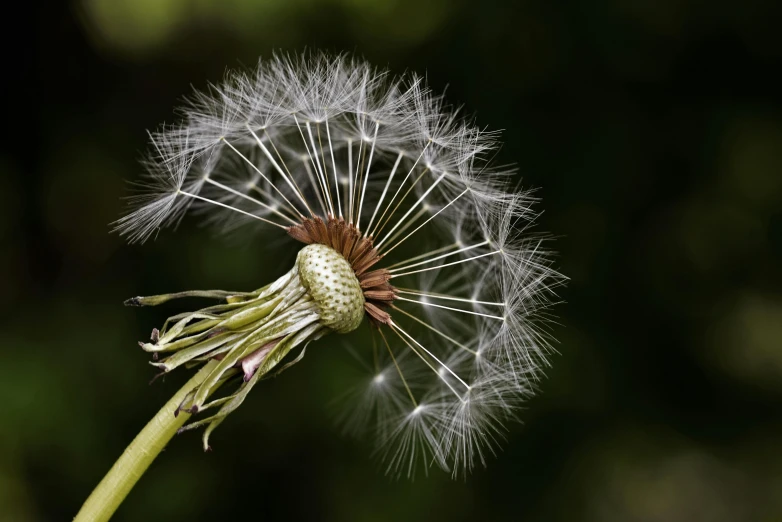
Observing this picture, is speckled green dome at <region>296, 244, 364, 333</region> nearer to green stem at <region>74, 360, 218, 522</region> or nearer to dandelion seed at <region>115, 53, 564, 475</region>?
dandelion seed at <region>115, 53, 564, 475</region>

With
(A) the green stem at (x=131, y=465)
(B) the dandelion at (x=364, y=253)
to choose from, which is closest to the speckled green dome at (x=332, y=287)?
(B) the dandelion at (x=364, y=253)

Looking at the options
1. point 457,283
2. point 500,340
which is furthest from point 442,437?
point 457,283

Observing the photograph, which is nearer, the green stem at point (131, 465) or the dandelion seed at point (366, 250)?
the green stem at point (131, 465)

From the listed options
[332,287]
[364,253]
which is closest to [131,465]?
[332,287]

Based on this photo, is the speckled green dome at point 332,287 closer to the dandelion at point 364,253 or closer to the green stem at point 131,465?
the dandelion at point 364,253

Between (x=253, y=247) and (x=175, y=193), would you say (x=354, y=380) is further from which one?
(x=175, y=193)

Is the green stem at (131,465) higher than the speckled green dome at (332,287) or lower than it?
lower

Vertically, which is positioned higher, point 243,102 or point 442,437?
point 243,102
